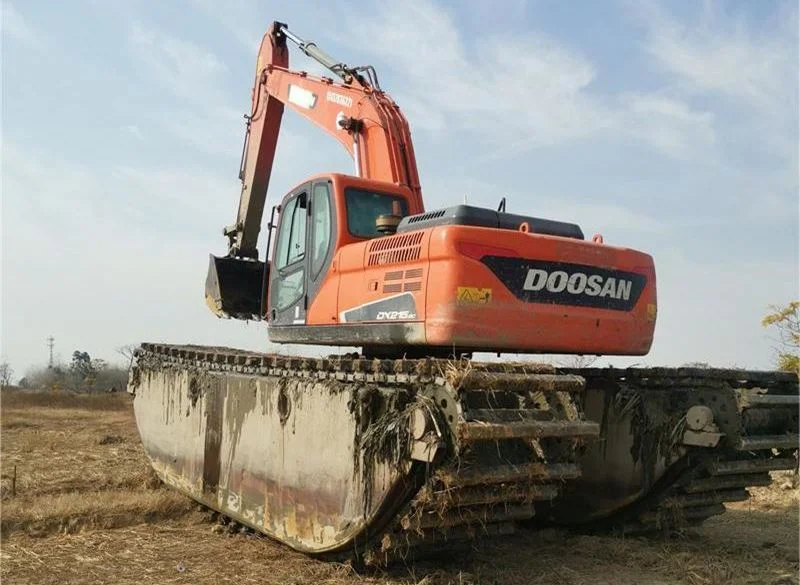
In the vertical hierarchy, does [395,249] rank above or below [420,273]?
above

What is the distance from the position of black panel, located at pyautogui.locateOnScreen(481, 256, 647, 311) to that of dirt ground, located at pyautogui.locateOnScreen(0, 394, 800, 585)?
6.62 ft

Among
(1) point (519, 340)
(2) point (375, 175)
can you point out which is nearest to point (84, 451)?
(2) point (375, 175)

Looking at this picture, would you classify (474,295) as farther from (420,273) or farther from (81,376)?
(81,376)

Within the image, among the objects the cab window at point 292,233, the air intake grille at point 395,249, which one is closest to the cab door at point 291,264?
the cab window at point 292,233

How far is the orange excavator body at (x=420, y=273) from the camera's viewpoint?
5367mm

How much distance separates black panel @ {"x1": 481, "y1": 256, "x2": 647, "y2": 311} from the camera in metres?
5.49

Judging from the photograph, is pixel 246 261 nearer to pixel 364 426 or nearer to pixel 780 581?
pixel 364 426

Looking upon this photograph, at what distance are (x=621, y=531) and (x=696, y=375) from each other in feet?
5.03

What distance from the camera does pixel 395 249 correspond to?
19.0ft

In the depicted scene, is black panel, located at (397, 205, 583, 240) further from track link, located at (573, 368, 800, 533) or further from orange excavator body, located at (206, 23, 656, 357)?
track link, located at (573, 368, 800, 533)

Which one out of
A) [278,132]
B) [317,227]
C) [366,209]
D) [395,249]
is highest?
[278,132]

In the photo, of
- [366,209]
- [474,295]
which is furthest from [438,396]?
[366,209]

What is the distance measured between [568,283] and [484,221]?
76 centimetres

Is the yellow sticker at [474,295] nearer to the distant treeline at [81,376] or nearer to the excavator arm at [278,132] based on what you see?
the excavator arm at [278,132]
